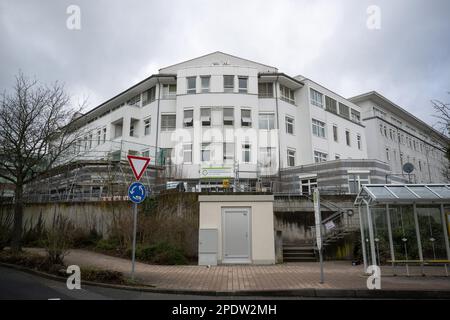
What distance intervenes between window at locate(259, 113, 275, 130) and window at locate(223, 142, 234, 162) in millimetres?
3777

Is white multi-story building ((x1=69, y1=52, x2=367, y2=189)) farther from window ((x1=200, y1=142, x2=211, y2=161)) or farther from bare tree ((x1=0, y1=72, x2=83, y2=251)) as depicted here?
bare tree ((x1=0, y1=72, x2=83, y2=251))

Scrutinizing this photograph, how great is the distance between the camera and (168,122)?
31.0m

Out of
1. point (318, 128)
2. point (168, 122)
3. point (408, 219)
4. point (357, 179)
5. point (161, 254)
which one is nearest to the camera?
point (408, 219)

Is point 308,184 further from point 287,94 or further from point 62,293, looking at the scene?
point 62,293

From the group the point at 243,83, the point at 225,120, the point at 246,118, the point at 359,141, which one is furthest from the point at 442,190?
the point at 359,141

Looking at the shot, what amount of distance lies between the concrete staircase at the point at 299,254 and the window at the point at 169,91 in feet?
68.7

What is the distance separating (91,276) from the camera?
353 inches

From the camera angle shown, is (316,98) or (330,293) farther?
(316,98)

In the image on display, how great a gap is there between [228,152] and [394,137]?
102 ft

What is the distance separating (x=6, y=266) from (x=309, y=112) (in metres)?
27.7

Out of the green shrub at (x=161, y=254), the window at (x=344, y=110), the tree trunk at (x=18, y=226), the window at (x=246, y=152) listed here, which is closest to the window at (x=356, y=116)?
the window at (x=344, y=110)

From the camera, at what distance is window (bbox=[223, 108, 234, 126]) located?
29250 mm

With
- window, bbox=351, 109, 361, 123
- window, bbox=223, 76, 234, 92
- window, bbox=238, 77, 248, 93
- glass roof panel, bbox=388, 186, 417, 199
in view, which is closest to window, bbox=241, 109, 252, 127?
window, bbox=238, 77, 248, 93
